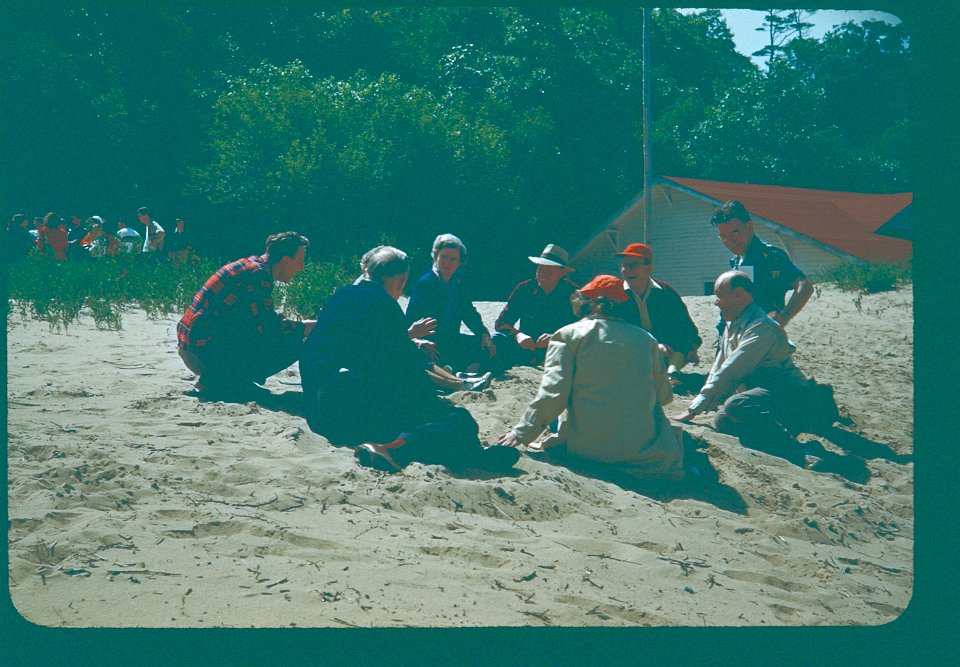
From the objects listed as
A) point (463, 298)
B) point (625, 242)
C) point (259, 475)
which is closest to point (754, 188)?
point (625, 242)

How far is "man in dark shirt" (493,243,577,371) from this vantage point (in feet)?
21.7

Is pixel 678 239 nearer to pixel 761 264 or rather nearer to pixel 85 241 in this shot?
pixel 85 241

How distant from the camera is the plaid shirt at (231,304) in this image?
18.5 ft

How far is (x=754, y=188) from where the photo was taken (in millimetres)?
19594

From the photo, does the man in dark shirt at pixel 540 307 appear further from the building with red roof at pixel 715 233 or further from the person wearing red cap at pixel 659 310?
the building with red roof at pixel 715 233

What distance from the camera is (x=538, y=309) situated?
6695 millimetres

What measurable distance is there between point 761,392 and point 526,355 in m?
2.09

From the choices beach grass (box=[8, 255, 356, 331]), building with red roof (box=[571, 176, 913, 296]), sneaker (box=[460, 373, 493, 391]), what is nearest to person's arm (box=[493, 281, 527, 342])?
sneaker (box=[460, 373, 493, 391])

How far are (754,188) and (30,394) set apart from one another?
17022mm

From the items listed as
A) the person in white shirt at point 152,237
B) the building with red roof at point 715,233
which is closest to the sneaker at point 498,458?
the person in white shirt at point 152,237

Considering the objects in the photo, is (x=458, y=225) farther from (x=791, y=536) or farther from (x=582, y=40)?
(x=791, y=536)

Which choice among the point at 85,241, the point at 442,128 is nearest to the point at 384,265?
the point at 85,241

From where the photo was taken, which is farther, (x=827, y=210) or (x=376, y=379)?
(x=827, y=210)

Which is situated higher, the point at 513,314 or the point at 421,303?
the point at 421,303
